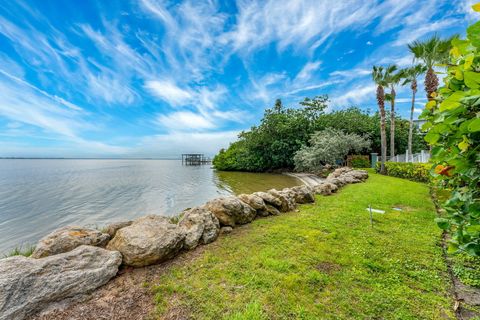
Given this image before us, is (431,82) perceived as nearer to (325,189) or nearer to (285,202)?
(325,189)

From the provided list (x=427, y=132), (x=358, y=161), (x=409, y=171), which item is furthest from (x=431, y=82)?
(x=427, y=132)

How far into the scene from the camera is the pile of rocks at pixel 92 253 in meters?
2.38

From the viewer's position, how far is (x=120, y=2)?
392 inches

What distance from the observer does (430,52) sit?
1341cm

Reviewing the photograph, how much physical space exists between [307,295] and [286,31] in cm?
1460

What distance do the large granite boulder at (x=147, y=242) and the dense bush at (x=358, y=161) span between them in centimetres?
2118

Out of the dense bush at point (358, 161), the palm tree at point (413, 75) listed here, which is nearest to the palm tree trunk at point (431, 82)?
the palm tree at point (413, 75)

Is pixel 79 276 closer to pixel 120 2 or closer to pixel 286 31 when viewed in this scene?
pixel 120 2

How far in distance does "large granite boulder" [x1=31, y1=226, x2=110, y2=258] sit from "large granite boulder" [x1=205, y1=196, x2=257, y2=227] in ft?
7.45

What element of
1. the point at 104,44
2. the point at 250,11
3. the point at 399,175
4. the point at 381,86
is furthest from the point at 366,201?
the point at 104,44

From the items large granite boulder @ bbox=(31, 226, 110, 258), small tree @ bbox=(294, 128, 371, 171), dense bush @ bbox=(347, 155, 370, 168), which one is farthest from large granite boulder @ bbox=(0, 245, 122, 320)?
dense bush @ bbox=(347, 155, 370, 168)

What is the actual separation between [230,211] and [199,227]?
99 centimetres

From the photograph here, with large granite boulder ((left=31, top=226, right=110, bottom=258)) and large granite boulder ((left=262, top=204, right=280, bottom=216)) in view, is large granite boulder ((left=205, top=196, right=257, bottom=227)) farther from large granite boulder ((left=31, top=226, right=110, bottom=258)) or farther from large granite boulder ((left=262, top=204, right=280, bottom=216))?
large granite boulder ((left=31, top=226, right=110, bottom=258))

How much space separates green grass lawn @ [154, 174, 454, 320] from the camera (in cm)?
230
